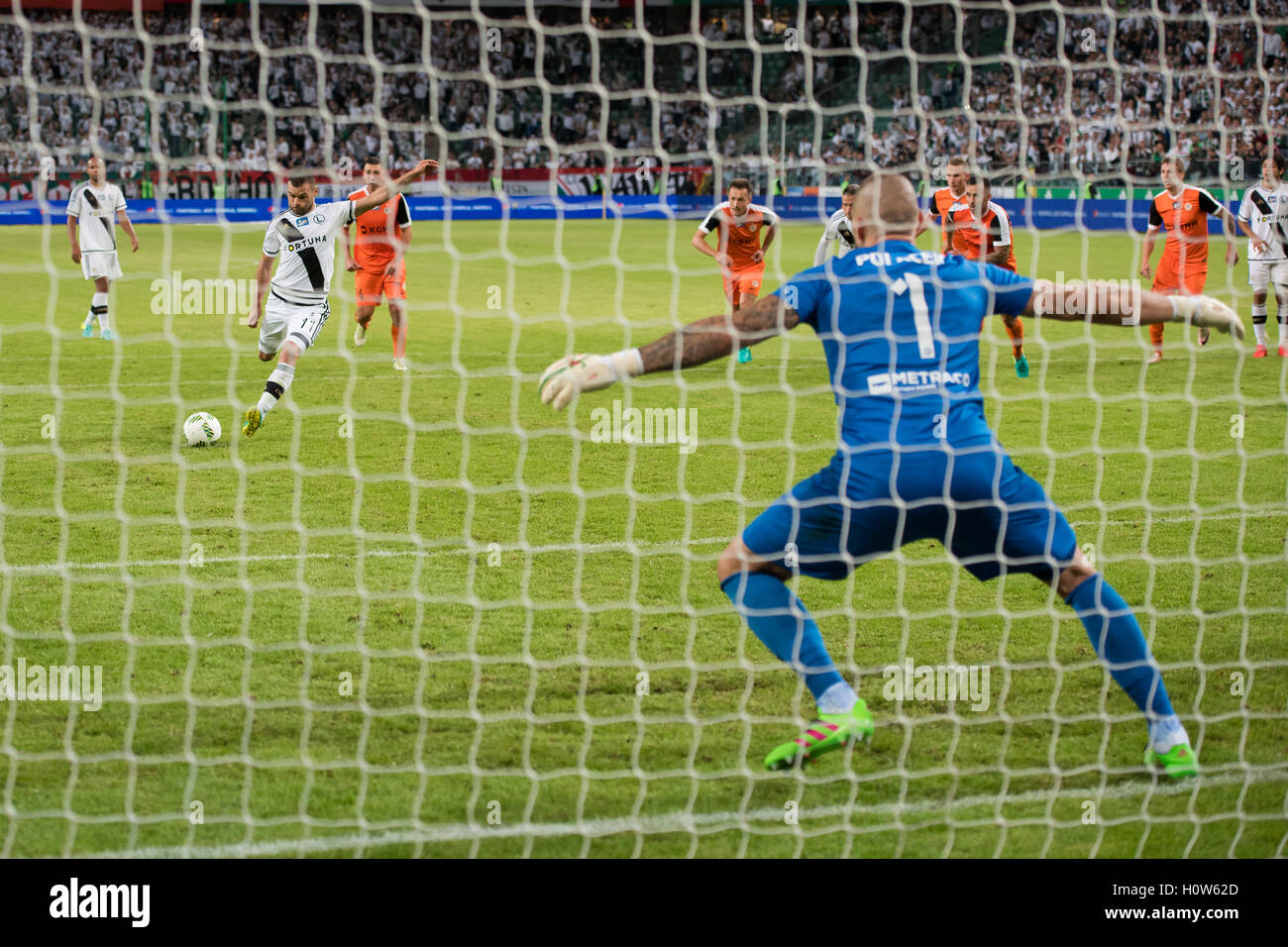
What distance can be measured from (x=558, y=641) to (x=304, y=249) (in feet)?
19.8

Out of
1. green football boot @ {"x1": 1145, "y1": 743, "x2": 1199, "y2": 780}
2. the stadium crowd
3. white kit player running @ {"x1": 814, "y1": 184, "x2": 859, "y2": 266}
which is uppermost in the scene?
the stadium crowd

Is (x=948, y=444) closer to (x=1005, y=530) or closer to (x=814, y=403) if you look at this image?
(x=1005, y=530)

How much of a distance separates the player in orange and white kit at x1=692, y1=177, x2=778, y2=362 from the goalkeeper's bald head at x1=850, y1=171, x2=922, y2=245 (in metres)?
9.42

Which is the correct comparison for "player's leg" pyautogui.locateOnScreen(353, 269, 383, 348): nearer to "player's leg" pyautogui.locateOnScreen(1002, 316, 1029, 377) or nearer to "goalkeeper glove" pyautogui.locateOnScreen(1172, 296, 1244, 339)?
"player's leg" pyautogui.locateOnScreen(1002, 316, 1029, 377)

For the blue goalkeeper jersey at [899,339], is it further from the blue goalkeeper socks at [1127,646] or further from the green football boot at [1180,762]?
the green football boot at [1180,762]

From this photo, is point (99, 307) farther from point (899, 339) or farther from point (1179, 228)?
point (899, 339)

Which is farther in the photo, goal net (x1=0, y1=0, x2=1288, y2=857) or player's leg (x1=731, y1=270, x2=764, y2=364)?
player's leg (x1=731, y1=270, x2=764, y2=364)

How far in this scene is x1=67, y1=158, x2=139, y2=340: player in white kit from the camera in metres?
14.8

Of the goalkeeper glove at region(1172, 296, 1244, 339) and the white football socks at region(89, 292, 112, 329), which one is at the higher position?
the goalkeeper glove at region(1172, 296, 1244, 339)

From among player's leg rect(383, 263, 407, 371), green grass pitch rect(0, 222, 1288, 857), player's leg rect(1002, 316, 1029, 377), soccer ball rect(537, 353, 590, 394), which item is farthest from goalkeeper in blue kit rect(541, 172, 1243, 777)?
player's leg rect(383, 263, 407, 371)

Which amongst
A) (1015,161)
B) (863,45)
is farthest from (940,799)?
(863,45)

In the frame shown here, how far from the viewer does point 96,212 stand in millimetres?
15391
